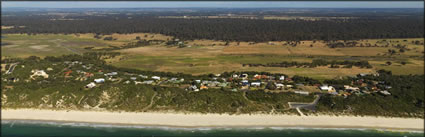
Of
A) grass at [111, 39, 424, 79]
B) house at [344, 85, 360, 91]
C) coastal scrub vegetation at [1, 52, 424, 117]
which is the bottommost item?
coastal scrub vegetation at [1, 52, 424, 117]

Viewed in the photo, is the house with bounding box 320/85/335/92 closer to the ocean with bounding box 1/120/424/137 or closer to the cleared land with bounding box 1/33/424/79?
the cleared land with bounding box 1/33/424/79

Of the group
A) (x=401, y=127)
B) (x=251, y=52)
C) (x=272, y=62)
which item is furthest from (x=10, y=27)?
(x=401, y=127)

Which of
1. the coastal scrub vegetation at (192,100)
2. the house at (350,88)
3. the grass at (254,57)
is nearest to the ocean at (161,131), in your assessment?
the coastal scrub vegetation at (192,100)

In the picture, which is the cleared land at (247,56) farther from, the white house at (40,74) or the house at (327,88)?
the white house at (40,74)

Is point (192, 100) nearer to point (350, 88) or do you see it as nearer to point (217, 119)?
point (217, 119)

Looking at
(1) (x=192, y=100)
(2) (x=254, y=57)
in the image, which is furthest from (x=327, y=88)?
(2) (x=254, y=57)

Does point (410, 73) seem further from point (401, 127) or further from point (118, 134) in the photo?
point (118, 134)

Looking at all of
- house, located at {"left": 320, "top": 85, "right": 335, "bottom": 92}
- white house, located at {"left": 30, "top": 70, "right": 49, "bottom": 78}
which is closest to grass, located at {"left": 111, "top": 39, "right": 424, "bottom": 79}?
house, located at {"left": 320, "top": 85, "right": 335, "bottom": 92}
